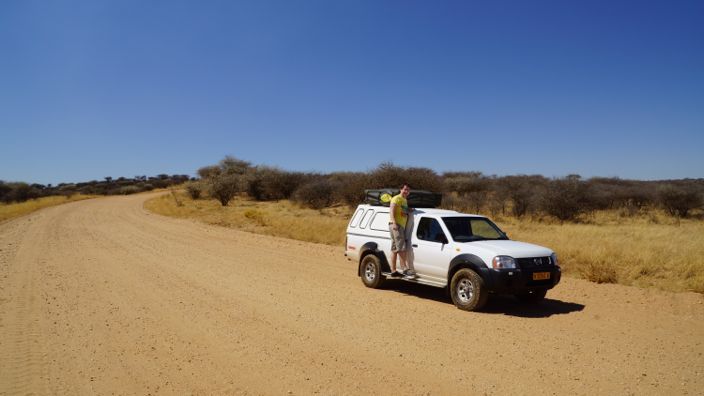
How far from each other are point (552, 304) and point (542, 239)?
6543mm

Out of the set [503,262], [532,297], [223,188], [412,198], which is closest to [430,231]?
[412,198]

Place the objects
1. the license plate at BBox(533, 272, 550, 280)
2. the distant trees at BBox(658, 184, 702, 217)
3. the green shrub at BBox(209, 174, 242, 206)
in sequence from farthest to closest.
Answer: the green shrub at BBox(209, 174, 242, 206)
the distant trees at BBox(658, 184, 702, 217)
the license plate at BBox(533, 272, 550, 280)

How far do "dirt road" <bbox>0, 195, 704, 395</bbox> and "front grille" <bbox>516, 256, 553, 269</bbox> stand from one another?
796mm

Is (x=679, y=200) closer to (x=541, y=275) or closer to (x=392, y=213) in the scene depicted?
(x=541, y=275)

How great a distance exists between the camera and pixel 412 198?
34.8 feet

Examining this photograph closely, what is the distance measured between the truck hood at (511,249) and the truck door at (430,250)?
1.78 ft

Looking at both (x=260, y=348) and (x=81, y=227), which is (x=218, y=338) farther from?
(x=81, y=227)

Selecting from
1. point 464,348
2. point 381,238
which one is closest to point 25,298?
point 381,238

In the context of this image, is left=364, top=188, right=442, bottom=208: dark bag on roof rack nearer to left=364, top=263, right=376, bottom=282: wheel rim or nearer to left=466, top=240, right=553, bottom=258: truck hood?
left=364, top=263, right=376, bottom=282: wheel rim

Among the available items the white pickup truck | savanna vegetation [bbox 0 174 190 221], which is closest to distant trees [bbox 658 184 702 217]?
the white pickup truck

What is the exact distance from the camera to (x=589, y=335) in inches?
270

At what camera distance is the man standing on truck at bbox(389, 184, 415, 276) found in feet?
31.7

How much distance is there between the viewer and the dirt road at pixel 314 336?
5188mm

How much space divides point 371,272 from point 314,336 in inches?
149
